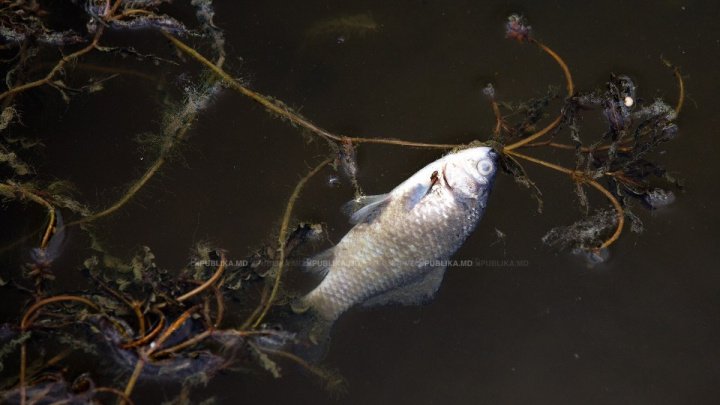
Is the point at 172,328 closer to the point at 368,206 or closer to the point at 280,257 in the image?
the point at 280,257

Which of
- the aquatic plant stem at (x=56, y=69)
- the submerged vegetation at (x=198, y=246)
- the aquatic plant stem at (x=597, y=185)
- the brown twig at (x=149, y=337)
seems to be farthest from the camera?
the aquatic plant stem at (x=597, y=185)

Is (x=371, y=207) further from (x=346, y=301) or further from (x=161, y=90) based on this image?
(x=161, y=90)

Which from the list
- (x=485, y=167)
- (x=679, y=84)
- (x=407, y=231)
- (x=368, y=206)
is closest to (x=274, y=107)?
(x=368, y=206)

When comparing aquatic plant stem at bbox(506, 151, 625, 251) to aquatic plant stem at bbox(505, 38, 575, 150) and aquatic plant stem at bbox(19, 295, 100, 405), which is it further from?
aquatic plant stem at bbox(19, 295, 100, 405)

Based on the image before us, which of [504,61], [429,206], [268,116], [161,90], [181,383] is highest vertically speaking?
[161,90]

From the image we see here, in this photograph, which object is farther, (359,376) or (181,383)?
(359,376)

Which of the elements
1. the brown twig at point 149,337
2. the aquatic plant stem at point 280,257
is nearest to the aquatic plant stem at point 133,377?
the brown twig at point 149,337

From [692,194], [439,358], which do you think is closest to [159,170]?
[439,358]

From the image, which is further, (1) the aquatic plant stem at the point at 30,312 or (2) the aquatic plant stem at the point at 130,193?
(2) the aquatic plant stem at the point at 130,193

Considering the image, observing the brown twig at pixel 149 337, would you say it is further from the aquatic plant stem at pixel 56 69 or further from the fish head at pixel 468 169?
the fish head at pixel 468 169

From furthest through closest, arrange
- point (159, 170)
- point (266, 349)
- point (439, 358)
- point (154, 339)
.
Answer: point (439, 358)
point (159, 170)
point (266, 349)
point (154, 339)
